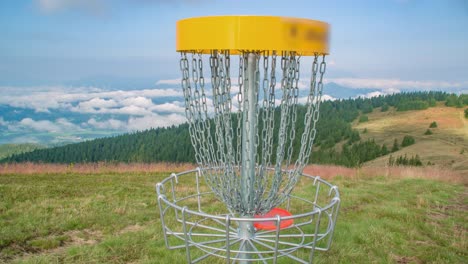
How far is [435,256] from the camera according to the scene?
6.11 meters

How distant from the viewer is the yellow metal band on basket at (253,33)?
261 cm

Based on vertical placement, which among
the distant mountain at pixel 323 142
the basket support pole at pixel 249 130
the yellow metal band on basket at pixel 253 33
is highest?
the yellow metal band on basket at pixel 253 33

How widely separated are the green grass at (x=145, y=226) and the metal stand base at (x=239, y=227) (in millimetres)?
313

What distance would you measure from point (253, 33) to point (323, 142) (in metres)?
46.3

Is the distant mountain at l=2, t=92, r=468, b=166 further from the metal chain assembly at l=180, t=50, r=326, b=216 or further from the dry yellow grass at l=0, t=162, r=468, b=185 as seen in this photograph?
the metal chain assembly at l=180, t=50, r=326, b=216

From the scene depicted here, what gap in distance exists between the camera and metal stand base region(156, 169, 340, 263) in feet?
9.72

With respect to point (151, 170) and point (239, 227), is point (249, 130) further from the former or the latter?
point (151, 170)

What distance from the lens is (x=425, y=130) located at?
3544cm

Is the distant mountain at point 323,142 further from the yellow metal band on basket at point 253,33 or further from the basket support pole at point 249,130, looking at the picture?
the yellow metal band on basket at point 253,33

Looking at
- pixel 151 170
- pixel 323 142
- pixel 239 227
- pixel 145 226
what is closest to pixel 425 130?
pixel 323 142

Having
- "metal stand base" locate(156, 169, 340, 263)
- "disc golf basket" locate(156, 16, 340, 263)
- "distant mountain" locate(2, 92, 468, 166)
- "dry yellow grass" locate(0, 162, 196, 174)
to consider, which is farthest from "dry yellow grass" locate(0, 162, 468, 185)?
"distant mountain" locate(2, 92, 468, 166)

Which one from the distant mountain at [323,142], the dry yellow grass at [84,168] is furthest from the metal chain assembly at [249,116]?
the distant mountain at [323,142]

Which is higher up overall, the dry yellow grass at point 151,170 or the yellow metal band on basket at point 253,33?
the yellow metal band on basket at point 253,33

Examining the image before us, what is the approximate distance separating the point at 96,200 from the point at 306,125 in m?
6.47
